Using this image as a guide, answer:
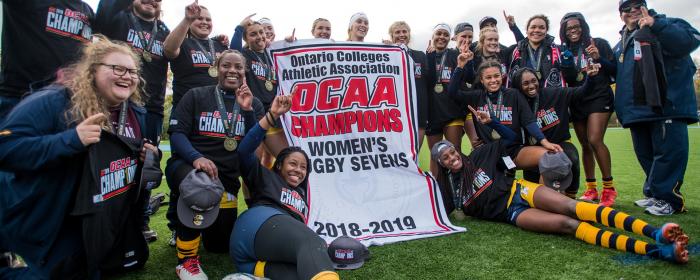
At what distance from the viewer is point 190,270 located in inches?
125

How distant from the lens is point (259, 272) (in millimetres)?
2820

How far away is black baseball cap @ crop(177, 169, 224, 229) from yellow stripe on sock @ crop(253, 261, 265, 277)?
0.51m

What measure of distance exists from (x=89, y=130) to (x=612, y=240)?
3.83 meters

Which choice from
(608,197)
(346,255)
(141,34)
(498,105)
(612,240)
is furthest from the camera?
(608,197)

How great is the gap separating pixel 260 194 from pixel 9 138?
155 cm

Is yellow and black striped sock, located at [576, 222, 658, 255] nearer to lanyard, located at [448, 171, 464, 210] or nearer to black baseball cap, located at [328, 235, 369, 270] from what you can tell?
lanyard, located at [448, 171, 464, 210]

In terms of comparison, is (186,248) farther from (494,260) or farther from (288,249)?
(494,260)

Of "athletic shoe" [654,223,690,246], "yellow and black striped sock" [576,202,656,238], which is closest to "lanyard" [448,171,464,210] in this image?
"yellow and black striped sock" [576,202,656,238]

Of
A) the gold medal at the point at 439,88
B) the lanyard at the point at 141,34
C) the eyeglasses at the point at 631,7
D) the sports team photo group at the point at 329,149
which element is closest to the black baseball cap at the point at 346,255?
the sports team photo group at the point at 329,149

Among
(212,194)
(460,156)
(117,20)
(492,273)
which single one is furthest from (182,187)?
(460,156)

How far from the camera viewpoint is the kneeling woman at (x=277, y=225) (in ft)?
8.45

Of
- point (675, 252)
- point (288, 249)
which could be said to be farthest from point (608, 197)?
point (288, 249)

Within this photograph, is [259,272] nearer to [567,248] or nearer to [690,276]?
[567,248]

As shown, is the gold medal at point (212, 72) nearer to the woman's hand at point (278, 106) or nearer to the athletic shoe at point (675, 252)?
the woman's hand at point (278, 106)
